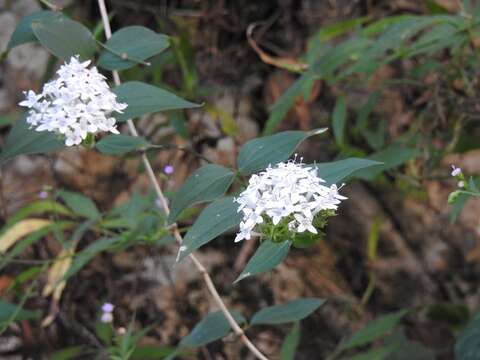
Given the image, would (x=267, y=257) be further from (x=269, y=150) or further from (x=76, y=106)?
(x=76, y=106)

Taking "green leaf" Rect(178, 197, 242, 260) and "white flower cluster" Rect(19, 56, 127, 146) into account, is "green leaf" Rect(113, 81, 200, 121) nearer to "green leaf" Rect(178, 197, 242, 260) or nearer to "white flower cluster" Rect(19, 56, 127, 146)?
"white flower cluster" Rect(19, 56, 127, 146)

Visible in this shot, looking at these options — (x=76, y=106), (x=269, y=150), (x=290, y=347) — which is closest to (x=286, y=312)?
(x=290, y=347)

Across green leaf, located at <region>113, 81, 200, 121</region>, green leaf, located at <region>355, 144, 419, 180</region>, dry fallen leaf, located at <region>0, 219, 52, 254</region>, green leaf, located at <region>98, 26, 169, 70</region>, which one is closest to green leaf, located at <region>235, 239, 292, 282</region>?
green leaf, located at <region>113, 81, 200, 121</region>

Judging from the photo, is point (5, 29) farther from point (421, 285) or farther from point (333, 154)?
point (421, 285)

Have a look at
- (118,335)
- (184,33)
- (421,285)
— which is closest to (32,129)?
(118,335)

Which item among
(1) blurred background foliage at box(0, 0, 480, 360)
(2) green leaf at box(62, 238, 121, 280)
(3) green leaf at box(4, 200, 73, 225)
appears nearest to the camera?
(2) green leaf at box(62, 238, 121, 280)

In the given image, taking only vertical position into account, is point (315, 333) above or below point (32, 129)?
below
